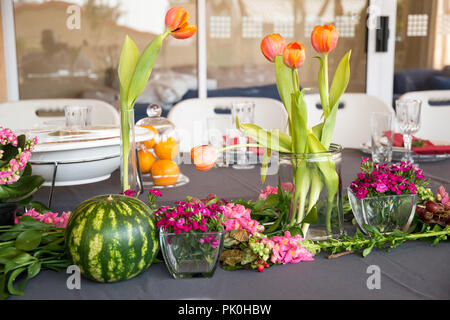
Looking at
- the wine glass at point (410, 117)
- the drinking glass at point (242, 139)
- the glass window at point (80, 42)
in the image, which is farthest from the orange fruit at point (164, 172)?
the glass window at point (80, 42)

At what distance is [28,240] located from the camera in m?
0.75

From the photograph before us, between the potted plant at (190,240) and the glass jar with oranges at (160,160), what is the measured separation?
0.59 meters

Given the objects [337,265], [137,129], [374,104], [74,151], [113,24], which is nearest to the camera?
[337,265]

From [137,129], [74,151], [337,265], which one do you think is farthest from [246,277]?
[137,129]

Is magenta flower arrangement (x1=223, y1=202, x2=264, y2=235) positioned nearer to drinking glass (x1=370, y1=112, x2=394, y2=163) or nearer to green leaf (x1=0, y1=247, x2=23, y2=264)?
green leaf (x1=0, y1=247, x2=23, y2=264)

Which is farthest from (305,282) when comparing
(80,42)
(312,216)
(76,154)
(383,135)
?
(80,42)

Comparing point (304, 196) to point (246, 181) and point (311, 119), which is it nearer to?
point (246, 181)

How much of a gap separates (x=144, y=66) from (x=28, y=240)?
0.30 metres

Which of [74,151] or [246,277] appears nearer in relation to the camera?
[246,277]

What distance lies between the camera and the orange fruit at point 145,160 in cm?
130

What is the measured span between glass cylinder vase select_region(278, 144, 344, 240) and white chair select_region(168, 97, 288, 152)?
1423 mm

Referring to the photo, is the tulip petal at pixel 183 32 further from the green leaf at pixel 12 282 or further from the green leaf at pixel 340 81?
the green leaf at pixel 12 282
